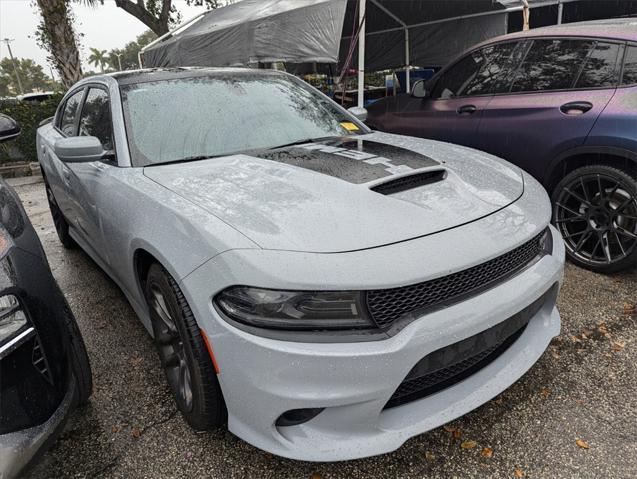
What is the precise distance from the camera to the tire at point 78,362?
1.67 metres

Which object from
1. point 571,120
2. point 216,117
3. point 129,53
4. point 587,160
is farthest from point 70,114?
point 129,53

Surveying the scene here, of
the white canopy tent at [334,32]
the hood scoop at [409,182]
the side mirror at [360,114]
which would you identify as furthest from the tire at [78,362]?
the white canopy tent at [334,32]

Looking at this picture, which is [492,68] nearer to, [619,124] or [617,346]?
[619,124]

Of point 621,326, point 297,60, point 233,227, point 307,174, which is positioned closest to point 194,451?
point 233,227

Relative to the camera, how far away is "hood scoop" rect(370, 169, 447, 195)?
1.88 meters

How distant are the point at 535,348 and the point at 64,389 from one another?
1809 millimetres

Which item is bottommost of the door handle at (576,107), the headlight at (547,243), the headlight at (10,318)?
the headlight at (547,243)

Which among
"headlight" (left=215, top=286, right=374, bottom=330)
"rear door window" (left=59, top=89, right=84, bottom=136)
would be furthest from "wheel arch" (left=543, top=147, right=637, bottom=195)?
"rear door window" (left=59, top=89, right=84, bottom=136)

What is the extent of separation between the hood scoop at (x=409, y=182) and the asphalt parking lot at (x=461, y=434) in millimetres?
1046

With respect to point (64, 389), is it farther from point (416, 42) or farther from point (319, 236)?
point (416, 42)

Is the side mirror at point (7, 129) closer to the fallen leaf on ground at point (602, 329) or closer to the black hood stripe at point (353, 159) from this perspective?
the black hood stripe at point (353, 159)

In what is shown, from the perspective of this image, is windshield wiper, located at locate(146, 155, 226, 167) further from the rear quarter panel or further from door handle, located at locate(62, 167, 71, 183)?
the rear quarter panel

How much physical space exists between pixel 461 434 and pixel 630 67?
2.63 m

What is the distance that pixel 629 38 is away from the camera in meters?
2.95
